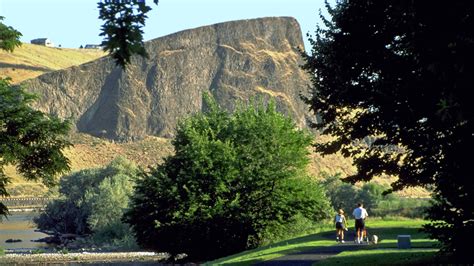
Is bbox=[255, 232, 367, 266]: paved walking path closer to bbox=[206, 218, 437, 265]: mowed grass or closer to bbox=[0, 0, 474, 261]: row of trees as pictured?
bbox=[206, 218, 437, 265]: mowed grass

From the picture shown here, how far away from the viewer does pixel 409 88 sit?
79.9ft

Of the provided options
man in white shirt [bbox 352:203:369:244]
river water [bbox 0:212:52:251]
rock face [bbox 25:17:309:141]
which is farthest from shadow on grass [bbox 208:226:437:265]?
rock face [bbox 25:17:309:141]

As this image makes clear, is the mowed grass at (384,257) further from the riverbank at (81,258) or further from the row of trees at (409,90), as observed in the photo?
the riverbank at (81,258)

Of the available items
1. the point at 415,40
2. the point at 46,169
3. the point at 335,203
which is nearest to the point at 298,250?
the point at 46,169

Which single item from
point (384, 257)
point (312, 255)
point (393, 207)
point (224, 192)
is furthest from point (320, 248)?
point (393, 207)

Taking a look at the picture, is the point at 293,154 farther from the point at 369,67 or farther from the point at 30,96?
the point at 369,67

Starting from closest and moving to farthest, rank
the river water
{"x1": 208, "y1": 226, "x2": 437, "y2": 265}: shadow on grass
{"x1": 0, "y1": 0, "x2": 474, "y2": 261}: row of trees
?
{"x1": 0, "y1": 0, "x2": 474, "y2": 261}: row of trees
{"x1": 208, "y1": 226, "x2": 437, "y2": 265}: shadow on grass
the river water

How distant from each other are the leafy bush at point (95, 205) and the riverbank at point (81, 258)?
6.93 m

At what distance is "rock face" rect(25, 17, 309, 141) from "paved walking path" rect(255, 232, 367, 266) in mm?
145243

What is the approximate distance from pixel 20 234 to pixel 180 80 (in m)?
92.9

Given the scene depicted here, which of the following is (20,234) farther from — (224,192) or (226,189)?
(226,189)

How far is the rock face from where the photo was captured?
187125 mm

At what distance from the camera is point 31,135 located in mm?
35406

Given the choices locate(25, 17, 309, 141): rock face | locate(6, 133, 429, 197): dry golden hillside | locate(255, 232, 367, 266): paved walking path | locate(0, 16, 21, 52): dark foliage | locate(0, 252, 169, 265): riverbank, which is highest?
locate(25, 17, 309, 141): rock face
